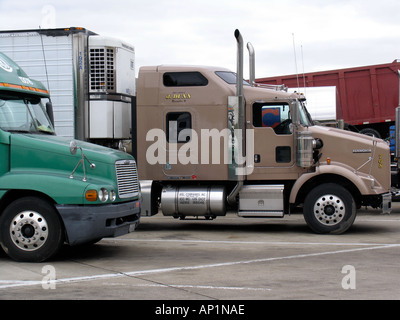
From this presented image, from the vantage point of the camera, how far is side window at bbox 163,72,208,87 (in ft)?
41.8

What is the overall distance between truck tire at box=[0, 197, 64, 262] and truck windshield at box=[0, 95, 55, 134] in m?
1.17

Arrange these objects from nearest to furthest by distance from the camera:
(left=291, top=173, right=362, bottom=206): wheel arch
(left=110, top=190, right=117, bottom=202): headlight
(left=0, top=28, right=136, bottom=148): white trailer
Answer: (left=110, top=190, right=117, bottom=202): headlight < (left=291, top=173, right=362, bottom=206): wheel arch < (left=0, top=28, right=136, bottom=148): white trailer

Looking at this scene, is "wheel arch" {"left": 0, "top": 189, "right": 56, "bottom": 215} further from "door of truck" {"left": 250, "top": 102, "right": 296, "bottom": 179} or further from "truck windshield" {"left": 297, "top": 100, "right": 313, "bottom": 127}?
"truck windshield" {"left": 297, "top": 100, "right": 313, "bottom": 127}

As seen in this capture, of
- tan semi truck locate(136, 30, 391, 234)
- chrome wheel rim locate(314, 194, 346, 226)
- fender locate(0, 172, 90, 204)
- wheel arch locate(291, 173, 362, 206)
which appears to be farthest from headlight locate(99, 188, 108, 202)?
chrome wheel rim locate(314, 194, 346, 226)

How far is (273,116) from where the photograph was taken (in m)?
12.8

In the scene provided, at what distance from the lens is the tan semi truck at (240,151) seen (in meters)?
12.4

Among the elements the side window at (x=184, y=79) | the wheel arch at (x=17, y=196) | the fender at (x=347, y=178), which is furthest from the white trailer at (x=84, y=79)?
the wheel arch at (x=17, y=196)

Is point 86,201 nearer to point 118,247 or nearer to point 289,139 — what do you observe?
point 118,247

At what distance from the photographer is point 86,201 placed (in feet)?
29.8

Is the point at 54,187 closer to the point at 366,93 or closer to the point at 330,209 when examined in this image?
the point at 330,209

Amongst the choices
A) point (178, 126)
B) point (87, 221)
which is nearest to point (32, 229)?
point (87, 221)

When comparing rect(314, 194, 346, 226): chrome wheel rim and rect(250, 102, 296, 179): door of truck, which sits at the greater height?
rect(250, 102, 296, 179): door of truck
